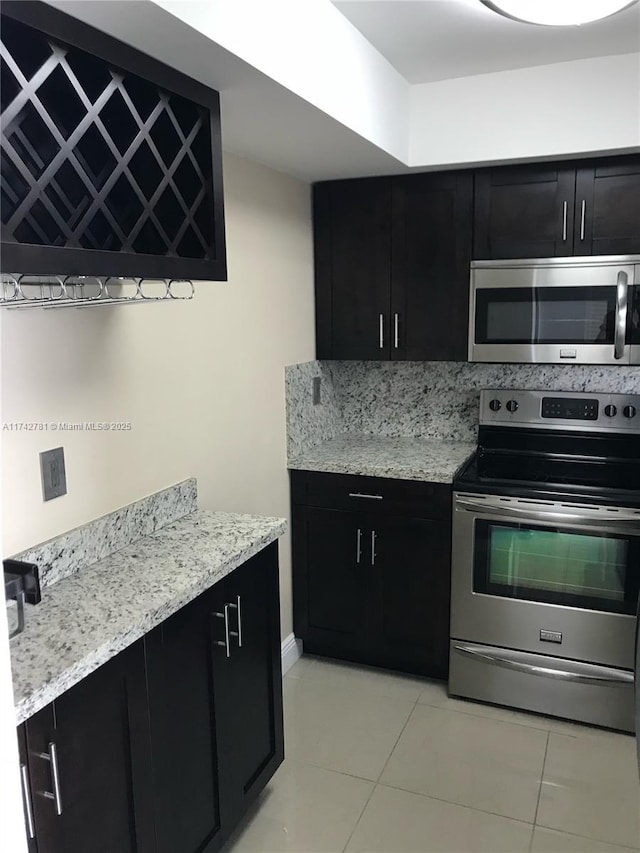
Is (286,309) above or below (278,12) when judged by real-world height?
below

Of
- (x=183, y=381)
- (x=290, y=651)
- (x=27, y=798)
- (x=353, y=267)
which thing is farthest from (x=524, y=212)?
(x=27, y=798)

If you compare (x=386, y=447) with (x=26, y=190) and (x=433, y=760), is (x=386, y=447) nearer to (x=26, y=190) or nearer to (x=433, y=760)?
(x=433, y=760)

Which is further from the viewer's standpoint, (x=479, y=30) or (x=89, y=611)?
(x=479, y=30)

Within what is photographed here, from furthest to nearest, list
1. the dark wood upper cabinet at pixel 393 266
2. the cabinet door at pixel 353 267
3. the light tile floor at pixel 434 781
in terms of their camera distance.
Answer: the cabinet door at pixel 353 267 → the dark wood upper cabinet at pixel 393 266 → the light tile floor at pixel 434 781

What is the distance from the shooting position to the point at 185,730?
69.5 inches

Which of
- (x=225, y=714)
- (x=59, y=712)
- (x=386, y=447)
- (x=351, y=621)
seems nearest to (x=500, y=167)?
(x=386, y=447)

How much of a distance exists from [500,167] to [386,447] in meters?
1.31

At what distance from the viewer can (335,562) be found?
10.1 ft

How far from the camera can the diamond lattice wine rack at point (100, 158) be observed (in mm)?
1250

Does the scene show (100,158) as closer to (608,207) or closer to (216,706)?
(216,706)

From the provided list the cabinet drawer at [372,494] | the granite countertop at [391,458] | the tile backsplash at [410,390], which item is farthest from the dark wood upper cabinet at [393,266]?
the cabinet drawer at [372,494]

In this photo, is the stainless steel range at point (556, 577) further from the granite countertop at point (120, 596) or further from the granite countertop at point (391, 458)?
the granite countertop at point (120, 596)

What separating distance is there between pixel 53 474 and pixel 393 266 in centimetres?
185

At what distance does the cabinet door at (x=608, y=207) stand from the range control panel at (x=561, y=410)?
2.07ft
